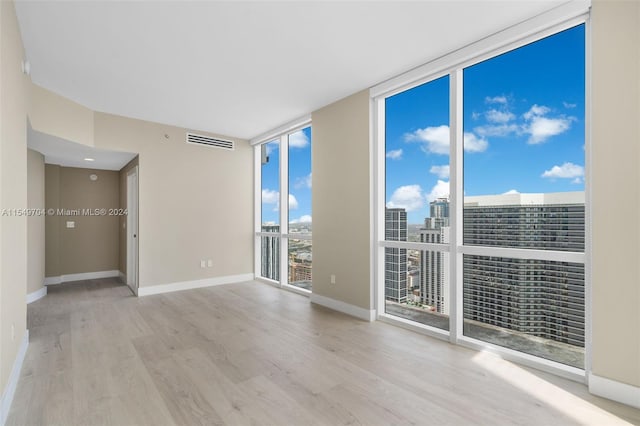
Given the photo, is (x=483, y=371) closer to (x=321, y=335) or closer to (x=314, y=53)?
(x=321, y=335)

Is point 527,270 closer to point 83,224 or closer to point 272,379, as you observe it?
point 272,379

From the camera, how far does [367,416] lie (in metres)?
1.96

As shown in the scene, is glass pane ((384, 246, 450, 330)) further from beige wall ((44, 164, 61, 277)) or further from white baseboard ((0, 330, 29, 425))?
beige wall ((44, 164, 61, 277))

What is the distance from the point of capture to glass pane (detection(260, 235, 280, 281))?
5.78 metres

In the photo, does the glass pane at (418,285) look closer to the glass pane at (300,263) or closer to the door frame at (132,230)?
the glass pane at (300,263)

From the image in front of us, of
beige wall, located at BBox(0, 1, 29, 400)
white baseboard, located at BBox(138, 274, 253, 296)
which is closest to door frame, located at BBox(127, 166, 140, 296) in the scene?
white baseboard, located at BBox(138, 274, 253, 296)

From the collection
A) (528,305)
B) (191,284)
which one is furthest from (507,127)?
(191,284)

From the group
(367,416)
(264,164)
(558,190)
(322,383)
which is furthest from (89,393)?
(264,164)

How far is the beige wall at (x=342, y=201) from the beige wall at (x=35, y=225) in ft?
14.1

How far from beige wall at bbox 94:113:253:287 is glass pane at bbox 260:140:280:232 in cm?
28

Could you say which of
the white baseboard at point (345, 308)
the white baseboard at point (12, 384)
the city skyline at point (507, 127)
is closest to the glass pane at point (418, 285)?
the white baseboard at point (345, 308)

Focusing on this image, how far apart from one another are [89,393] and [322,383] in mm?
1690

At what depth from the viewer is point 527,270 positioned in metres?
2.69

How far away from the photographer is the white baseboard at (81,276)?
19.3 feet
